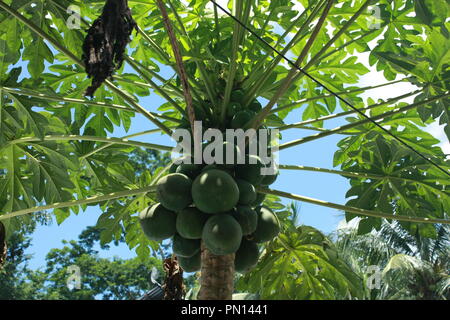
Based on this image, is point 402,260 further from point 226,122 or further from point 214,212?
point 214,212

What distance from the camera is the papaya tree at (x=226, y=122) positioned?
2.54m

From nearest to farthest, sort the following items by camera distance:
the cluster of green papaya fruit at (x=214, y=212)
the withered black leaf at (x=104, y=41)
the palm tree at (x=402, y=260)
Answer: the withered black leaf at (x=104, y=41)
the cluster of green papaya fruit at (x=214, y=212)
the palm tree at (x=402, y=260)

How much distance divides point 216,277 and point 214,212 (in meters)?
0.32

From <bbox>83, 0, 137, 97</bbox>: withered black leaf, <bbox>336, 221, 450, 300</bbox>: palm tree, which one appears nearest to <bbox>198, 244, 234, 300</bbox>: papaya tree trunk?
<bbox>83, 0, 137, 97</bbox>: withered black leaf

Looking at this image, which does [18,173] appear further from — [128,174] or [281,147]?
[281,147]

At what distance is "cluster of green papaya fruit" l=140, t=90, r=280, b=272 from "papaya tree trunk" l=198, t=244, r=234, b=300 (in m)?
0.11

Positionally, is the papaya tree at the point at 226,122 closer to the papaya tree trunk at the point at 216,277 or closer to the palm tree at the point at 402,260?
the papaya tree trunk at the point at 216,277

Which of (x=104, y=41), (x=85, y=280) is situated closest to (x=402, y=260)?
(x=85, y=280)

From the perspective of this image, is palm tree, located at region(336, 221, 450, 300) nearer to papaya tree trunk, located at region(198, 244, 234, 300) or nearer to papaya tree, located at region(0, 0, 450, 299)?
papaya tree, located at region(0, 0, 450, 299)

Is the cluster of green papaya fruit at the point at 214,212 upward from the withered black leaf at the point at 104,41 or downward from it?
downward

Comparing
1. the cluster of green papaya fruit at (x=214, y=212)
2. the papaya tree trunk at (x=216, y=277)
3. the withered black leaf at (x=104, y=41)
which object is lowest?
the papaya tree trunk at (x=216, y=277)

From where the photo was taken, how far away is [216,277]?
2.44 m

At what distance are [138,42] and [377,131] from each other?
1.99m

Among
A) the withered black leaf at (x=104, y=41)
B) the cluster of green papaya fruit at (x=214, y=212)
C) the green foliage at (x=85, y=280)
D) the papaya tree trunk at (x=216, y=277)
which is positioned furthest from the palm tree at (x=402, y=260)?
the withered black leaf at (x=104, y=41)
